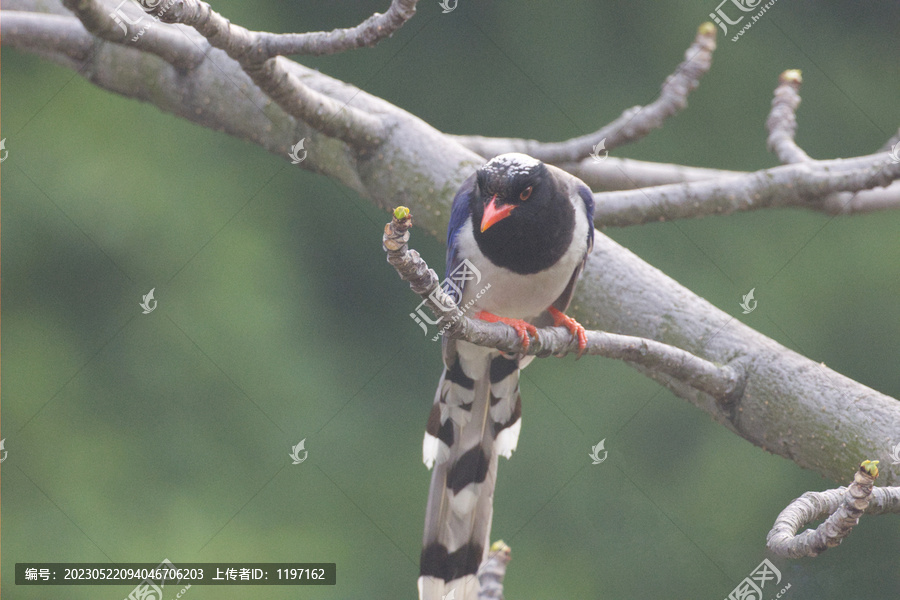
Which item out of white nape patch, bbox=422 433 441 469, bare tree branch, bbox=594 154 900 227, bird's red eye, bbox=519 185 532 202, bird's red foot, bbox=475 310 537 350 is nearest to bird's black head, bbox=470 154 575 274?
bird's red eye, bbox=519 185 532 202

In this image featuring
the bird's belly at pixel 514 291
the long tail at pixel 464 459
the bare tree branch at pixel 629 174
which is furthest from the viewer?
the bare tree branch at pixel 629 174

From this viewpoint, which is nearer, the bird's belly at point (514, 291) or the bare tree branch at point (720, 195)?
the bird's belly at point (514, 291)

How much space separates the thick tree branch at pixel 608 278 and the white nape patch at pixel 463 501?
0.52 metres

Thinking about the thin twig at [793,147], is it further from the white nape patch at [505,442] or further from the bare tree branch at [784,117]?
the white nape patch at [505,442]

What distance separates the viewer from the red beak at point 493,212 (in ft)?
6.25

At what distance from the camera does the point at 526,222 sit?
2041mm

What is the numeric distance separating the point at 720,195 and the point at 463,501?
101cm

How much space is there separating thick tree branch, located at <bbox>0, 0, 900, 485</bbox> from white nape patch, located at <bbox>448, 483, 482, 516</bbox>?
1.70 ft

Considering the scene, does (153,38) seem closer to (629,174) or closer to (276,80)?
(276,80)

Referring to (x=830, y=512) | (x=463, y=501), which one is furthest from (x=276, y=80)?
(x=830, y=512)

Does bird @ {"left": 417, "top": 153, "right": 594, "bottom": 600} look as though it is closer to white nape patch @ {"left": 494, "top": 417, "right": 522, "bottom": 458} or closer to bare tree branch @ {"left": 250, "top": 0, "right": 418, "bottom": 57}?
white nape patch @ {"left": 494, "top": 417, "right": 522, "bottom": 458}

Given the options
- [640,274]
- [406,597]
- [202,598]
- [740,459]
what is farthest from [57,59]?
[740,459]

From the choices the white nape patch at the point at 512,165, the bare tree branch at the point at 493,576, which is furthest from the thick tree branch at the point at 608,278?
the bare tree branch at the point at 493,576

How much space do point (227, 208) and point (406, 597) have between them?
2.19m
